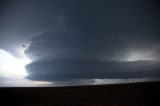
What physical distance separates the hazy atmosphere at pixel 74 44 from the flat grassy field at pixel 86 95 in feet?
0.19

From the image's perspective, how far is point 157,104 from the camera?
1.77 meters

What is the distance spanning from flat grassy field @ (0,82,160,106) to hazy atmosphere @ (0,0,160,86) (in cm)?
6

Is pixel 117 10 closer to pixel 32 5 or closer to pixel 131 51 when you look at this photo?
pixel 131 51

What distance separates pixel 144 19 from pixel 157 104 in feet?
2.74

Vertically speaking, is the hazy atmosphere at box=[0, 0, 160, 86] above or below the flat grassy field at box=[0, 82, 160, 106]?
above

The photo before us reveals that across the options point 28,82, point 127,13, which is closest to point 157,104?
point 127,13

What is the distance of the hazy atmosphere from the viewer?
170 cm

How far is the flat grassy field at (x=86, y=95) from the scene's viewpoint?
5.35 feet

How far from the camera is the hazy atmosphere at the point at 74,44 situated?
1.70 meters

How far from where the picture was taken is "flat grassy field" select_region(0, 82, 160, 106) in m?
1.63

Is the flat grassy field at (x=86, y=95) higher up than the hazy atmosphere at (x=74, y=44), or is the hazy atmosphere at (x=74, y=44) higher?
the hazy atmosphere at (x=74, y=44)

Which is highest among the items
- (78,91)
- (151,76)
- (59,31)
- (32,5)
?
(32,5)

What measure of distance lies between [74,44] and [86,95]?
483mm

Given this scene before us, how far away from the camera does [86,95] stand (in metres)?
1.69
